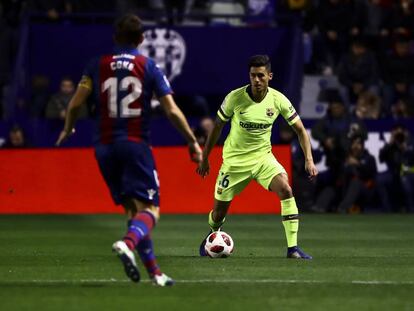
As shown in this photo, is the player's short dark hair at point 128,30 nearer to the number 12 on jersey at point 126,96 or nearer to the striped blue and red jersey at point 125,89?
the striped blue and red jersey at point 125,89

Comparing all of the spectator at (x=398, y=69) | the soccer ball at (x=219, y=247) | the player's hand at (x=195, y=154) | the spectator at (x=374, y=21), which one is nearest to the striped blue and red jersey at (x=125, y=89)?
the player's hand at (x=195, y=154)

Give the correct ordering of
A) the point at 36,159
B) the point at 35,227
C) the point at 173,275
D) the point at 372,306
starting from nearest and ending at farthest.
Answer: the point at 372,306, the point at 173,275, the point at 35,227, the point at 36,159

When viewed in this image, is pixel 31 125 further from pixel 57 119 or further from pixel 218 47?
pixel 218 47

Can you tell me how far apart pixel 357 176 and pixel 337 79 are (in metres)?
3.80

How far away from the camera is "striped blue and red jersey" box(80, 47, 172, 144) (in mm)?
9586

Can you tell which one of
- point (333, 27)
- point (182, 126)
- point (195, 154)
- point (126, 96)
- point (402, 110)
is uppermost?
point (126, 96)

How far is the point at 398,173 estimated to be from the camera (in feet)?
71.6

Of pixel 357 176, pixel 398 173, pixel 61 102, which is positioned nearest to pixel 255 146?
pixel 357 176

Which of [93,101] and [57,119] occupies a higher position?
[93,101]

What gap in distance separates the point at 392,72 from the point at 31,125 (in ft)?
23.4

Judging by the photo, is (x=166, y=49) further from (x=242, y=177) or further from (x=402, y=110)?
(x=242, y=177)

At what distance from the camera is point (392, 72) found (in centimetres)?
→ 2420

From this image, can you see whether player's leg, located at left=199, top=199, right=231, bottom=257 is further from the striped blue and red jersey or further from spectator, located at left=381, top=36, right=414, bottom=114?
spectator, located at left=381, top=36, right=414, bottom=114

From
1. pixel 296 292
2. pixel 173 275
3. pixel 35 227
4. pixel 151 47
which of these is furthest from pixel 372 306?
pixel 151 47
